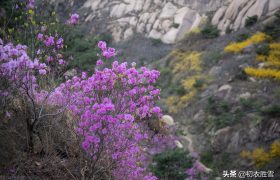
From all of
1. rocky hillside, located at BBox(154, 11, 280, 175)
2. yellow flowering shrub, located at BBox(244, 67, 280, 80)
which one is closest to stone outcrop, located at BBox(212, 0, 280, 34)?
rocky hillside, located at BBox(154, 11, 280, 175)

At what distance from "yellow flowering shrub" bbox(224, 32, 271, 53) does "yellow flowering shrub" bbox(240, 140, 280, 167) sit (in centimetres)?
784

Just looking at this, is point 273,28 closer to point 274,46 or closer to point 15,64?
point 274,46

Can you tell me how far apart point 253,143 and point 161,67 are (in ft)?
38.5

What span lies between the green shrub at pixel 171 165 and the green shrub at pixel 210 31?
1490cm

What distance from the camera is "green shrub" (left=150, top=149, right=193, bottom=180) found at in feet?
23.5

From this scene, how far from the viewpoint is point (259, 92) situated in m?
12.5

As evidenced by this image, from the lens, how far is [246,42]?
1669 cm

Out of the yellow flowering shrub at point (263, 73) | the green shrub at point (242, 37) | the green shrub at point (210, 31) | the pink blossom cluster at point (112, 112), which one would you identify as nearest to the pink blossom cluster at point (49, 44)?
A: the pink blossom cluster at point (112, 112)

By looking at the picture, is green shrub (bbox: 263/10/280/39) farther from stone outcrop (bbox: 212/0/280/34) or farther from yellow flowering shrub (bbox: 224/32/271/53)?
stone outcrop (bbox: 212/0/280/34)

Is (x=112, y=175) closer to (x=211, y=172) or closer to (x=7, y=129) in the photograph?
(x=7, y=129)

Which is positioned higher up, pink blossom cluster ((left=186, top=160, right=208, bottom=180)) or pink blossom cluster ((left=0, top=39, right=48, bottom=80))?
pink blossom cluster ((left=0, top=39, right=48, bottom=80))

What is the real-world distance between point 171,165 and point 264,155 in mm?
3549

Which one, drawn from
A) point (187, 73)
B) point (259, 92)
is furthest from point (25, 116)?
point (187, 73)

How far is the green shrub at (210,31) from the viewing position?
21000 mm
